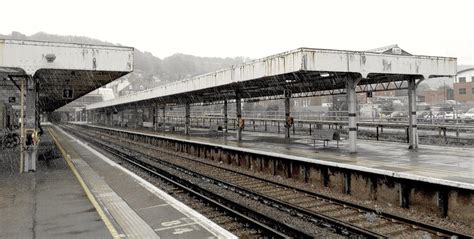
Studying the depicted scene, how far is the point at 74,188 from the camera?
38.0ft

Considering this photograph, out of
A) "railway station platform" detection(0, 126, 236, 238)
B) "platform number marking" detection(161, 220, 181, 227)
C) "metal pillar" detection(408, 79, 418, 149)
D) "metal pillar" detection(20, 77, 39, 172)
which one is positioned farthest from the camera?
"metal pillar" detection(408, 79, 418, 149)

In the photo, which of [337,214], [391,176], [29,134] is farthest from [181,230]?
[29,134]

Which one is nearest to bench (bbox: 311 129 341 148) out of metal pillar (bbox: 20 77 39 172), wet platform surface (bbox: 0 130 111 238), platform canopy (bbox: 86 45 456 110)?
platform canopy (bbox: 86 45 456 110)

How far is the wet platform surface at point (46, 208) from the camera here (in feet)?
23.6

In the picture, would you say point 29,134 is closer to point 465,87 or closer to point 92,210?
point 92,210

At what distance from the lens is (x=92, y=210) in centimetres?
873

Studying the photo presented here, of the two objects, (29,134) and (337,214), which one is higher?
(29,134)

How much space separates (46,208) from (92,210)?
1.28 m

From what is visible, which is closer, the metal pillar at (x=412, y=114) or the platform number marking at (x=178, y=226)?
the platform number marking at (x=178, y=226)

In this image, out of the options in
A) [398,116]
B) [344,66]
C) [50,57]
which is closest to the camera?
[50,57]

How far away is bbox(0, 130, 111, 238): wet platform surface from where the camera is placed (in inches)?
283

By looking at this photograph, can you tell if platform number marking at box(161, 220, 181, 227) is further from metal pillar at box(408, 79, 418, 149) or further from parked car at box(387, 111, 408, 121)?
parked car at box(387, 111, 408, 121)

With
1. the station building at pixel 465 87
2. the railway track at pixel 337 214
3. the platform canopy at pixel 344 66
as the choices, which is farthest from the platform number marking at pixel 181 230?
the station building at pixel 465 87

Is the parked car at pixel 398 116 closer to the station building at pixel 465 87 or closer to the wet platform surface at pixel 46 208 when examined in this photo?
the station building at pixel 465 87
